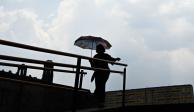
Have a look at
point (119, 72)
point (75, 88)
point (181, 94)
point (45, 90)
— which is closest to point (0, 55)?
point (75, 88)

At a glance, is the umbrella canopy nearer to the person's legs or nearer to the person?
the person

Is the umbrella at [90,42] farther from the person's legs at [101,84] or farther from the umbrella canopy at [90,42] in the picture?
the person's legs at [101,84]

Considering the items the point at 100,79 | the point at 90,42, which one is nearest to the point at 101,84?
the point at 100,79

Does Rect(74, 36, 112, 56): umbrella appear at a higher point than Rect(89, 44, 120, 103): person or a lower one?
higher

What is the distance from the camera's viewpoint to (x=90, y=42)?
1213cm

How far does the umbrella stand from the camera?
12.0 m

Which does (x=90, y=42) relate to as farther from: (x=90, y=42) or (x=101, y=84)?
(x=101, y=84)

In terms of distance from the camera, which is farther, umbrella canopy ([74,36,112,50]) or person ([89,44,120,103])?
umbrella canopy ([74,36,112,50])

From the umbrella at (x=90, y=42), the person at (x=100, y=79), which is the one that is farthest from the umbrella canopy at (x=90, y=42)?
the person at (x=100, y=79)

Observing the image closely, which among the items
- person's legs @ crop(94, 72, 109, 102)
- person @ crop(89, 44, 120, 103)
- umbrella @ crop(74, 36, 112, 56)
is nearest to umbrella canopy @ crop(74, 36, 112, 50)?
umbrella @ crop(74, 36, 112, 56)

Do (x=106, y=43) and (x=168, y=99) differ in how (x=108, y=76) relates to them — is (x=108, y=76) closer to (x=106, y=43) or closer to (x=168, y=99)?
(x=168, y=99)

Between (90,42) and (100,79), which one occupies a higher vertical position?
(90,42)

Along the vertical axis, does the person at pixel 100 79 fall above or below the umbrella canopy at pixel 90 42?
below

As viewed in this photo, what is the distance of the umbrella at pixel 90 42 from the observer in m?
12.0
